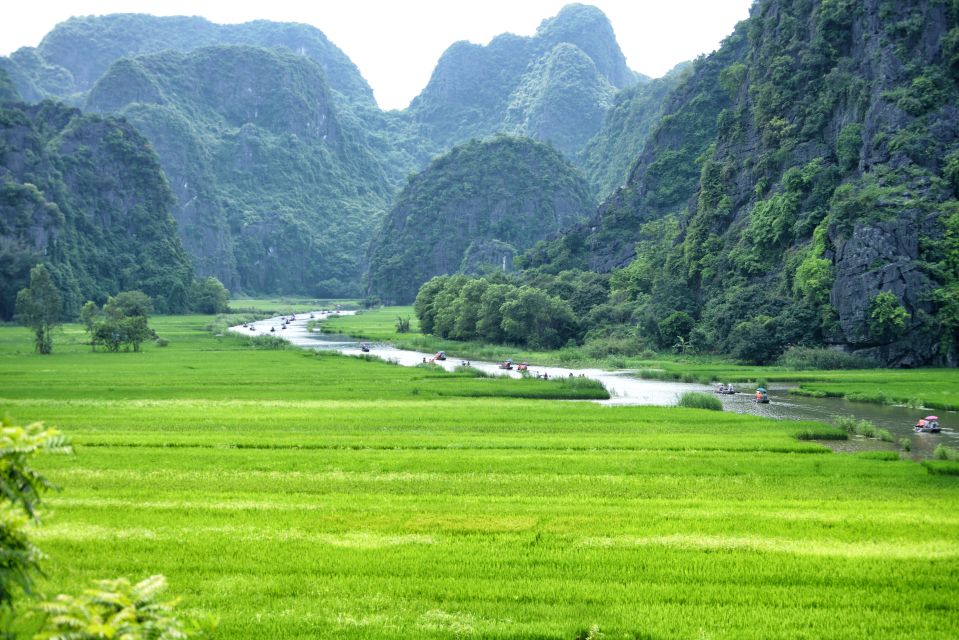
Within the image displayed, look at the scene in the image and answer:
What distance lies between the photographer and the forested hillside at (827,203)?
244 feet

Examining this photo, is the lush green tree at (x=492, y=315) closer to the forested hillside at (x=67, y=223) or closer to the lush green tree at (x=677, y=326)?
the lush green tree at (x=677, y=326)

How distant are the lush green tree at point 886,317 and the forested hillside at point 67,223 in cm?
12499

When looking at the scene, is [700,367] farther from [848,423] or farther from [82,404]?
[82,404]

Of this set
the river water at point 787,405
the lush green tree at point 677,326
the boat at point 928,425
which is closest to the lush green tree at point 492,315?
the lush green tree at point 677,326

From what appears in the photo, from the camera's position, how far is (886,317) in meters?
71.8

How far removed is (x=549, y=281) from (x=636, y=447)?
301ft

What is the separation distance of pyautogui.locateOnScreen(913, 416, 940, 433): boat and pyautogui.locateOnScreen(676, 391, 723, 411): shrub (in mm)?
11123

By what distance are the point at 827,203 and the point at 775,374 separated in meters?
27.6

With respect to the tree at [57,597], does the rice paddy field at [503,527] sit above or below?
below

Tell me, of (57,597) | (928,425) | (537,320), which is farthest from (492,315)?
(57,597)

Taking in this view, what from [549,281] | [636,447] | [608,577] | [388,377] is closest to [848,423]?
[636,447]

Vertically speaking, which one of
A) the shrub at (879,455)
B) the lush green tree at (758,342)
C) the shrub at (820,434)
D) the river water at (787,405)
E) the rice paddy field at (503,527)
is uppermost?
the lush green tree at (758,342)

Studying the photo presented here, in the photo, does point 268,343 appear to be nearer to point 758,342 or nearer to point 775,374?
point 758,342

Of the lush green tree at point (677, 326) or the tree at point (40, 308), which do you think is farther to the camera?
the lush green tree at point (677, 326)
